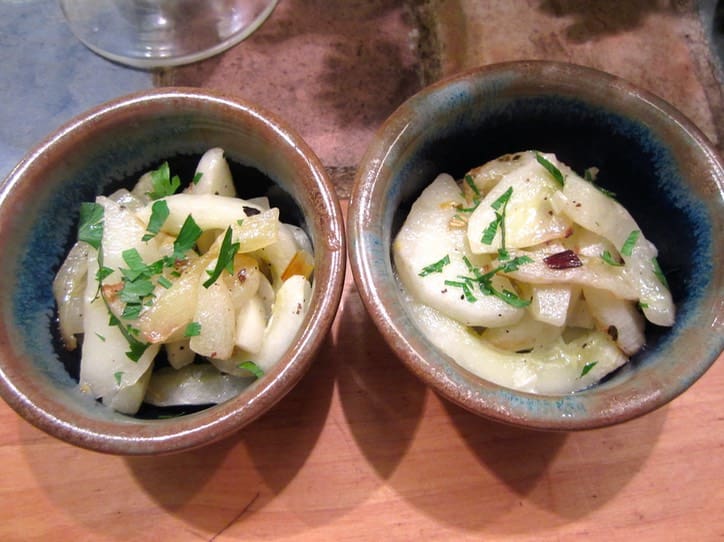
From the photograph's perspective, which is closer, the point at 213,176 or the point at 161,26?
the point at 213,176

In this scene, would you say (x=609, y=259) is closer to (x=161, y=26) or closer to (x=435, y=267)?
(x=435, y=267)

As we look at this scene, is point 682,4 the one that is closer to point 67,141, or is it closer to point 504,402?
point 504,402

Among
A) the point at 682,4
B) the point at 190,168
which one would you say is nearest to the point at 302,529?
the point at 190,168

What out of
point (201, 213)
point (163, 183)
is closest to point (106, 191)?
point (163, 183)

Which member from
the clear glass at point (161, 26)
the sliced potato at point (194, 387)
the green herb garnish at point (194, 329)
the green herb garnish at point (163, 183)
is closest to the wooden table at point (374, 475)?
the sliced potato at point (194, 387)

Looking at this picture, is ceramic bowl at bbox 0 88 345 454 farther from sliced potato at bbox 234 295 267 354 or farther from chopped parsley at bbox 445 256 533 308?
chopped parsley at bbox 445 256 533 308

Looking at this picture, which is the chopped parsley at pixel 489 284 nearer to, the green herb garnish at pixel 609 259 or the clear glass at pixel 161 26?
the green herb garnish at pixel 609 259
